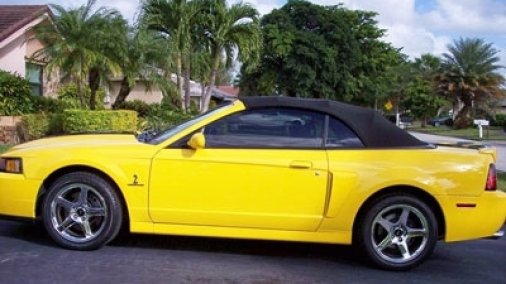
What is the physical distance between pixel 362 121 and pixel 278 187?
1.05 metres

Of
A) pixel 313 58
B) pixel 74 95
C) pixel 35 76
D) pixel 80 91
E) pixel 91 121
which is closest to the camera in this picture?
pixel 91 121

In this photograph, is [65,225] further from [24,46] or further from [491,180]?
[24,46]

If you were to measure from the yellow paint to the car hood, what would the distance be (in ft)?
0.65

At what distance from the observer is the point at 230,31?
84.4ft

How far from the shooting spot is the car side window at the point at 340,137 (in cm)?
593

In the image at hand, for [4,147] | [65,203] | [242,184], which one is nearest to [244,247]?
[242,184]

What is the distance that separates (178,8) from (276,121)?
19581 mm

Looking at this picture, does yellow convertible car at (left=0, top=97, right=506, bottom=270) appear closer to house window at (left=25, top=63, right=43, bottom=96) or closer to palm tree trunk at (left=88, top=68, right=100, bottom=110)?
palm tree trunk at (left=88, top=68, right=100, bottom=110)

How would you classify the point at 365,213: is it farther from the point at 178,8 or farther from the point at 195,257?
the point at 178,8

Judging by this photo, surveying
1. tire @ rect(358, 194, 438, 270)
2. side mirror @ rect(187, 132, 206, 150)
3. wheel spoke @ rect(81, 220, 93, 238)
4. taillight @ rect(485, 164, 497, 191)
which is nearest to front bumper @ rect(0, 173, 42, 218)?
wheel spoke @ rect(81, 220, 93, 238)

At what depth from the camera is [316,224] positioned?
5.77 metres

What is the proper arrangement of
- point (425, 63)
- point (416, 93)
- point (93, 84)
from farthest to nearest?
point (425, 63), point (416, 93), point (93, 84)

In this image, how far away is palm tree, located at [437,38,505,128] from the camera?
178 feet

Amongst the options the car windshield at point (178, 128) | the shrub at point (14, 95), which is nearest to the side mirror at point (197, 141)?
the car windshield at point (178, 128)
